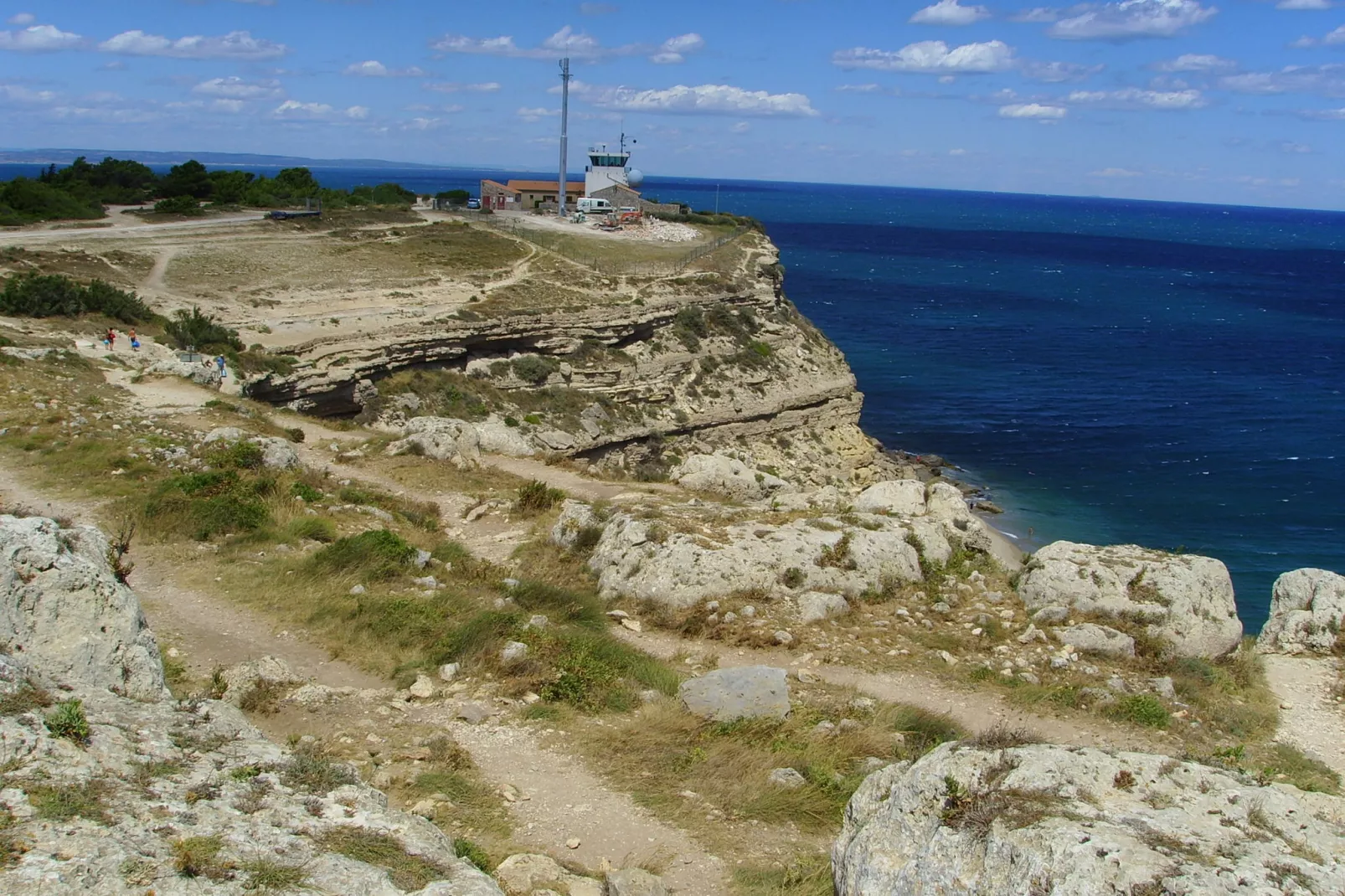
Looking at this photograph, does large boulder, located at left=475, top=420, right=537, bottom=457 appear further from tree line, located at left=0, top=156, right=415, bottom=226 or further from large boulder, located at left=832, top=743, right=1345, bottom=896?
tree line, located at left=0, top=156, right=415, bottom=226

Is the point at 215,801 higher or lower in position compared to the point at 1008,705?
higher

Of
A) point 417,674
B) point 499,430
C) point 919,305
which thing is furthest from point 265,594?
point 919,305

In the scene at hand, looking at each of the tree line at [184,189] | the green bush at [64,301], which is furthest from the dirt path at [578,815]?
the tree line at [184,189]

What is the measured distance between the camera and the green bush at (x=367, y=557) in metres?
A: 12.4

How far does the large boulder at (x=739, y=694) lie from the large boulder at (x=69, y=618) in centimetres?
484

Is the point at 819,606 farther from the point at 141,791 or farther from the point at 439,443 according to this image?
the point at 439,443

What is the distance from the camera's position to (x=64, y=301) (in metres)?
27.6

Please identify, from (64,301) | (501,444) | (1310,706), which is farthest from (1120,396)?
(64,301)

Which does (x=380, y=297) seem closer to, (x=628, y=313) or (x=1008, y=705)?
(x=628, y=313)

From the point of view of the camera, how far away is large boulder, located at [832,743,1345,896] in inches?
185

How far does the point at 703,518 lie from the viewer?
14.8 m

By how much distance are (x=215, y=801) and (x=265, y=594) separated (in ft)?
21.3

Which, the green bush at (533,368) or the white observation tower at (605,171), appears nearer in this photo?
the green bush at (533,368)

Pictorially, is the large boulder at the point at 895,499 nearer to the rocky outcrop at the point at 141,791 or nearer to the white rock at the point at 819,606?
the white rock at the point at 819,606
